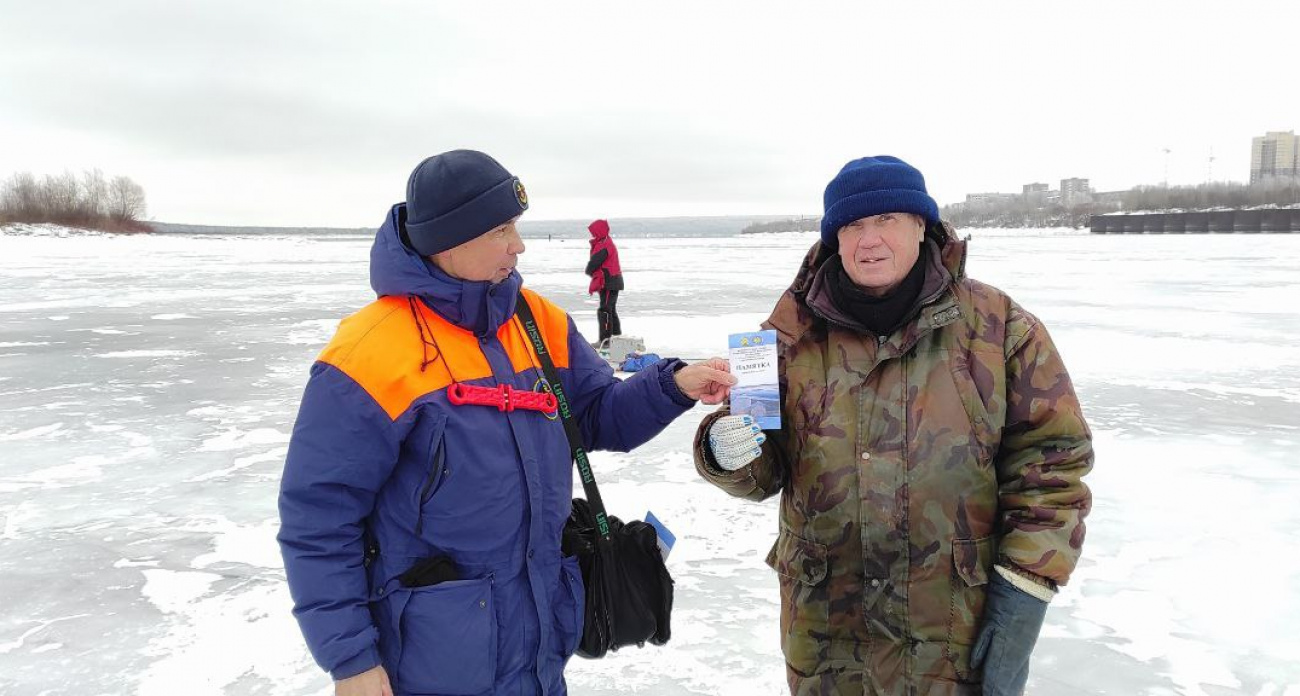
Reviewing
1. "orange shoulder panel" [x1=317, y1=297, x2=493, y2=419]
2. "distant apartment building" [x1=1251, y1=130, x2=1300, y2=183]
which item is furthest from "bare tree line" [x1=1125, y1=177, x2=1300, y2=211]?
"orange shoulder panel" [x1=317, y1=297, x2=493, y2=419]

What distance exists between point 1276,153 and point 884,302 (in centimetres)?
16091

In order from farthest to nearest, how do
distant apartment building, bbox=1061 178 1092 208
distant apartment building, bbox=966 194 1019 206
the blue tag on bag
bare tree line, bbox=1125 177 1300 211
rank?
distant apartment building, bbox=966 194 1019 206
distant apartment building, bbox=1061 178 1092 208
bare tree line, bbox=1125 177 1300 211
the blue tag on bag

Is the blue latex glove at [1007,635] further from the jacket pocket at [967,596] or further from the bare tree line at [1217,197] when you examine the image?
the bare tree line at [1217,197]

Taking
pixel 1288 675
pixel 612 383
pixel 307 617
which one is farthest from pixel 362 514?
pixel 1288 675

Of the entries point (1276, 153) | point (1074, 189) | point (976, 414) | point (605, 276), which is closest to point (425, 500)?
point (976, 414)

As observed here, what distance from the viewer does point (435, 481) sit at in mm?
1525

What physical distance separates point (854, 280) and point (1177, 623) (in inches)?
84.9

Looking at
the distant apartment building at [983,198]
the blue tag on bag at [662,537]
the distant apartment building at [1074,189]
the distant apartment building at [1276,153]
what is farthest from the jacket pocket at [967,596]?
the distant apartment building at [983,198]

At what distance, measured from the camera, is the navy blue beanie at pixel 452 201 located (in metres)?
1.62

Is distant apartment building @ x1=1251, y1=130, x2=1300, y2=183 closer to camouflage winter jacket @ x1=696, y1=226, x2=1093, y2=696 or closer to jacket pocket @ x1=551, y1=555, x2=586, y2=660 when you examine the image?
camouflage winter jacket @ x1=696, y1=226, x2=1093, y2=696

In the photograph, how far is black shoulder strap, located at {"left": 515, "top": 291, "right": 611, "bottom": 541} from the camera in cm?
180

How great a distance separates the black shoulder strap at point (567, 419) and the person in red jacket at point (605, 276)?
23.2 ft

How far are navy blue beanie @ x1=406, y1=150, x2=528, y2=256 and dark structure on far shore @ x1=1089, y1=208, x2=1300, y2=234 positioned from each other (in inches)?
2087

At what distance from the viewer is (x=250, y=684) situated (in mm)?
2594
